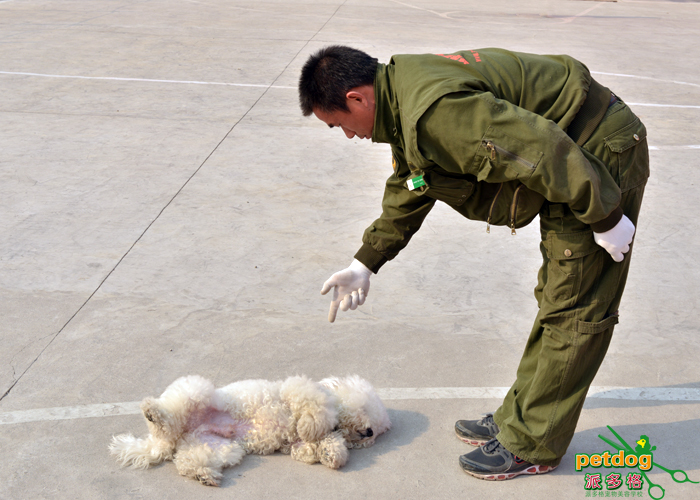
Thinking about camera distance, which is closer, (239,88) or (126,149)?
(126,149)

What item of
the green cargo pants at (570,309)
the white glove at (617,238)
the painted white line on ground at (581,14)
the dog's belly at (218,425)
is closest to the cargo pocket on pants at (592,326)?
the green cargo pants at (570,309)

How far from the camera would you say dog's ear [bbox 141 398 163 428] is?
2498mm

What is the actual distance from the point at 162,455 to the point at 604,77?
8486 mm

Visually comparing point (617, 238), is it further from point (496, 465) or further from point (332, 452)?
point (332, 452)

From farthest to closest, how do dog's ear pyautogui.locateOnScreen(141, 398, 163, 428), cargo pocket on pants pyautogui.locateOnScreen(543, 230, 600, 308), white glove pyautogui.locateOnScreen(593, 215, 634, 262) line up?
dog's ear pyautogui.locateOnScreen(141, 398, 163, 428) → cargo pocket on pants pyautogui.locateOnScreen(543, 230, 600, 308) → white glove pyautogui.locateOnScreen(593, 215, 634, 262)

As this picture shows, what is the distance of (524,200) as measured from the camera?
2.32 m

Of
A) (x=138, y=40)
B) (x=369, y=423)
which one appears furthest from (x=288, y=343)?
(x=138, y=40)

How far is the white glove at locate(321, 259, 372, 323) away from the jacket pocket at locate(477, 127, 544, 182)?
0.91m

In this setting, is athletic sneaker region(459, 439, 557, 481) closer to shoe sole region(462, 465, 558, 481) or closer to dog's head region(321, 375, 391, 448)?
shoe sole region(462, 465, 558, 481)

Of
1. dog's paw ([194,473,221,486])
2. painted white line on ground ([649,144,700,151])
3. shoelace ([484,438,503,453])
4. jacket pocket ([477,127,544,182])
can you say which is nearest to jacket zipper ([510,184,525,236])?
jacket pocket ([477,127,544,182])

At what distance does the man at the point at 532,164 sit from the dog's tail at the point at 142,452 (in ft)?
4.07

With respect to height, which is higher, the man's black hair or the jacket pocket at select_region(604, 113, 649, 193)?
the man's black hair

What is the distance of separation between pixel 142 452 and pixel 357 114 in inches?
63.7

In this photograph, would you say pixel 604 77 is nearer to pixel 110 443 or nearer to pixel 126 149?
pixel 126 149
